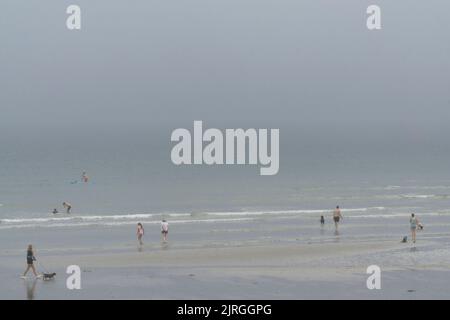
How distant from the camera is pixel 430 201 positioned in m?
58.8

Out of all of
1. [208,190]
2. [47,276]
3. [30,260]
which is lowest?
[47,276]

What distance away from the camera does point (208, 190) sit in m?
74.4

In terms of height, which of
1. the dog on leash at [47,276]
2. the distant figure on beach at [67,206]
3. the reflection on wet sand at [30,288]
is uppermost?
the distant figure on beach at [67,206]

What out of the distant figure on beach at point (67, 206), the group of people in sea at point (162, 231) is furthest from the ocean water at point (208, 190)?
the group of people in sea at point (162, 231)

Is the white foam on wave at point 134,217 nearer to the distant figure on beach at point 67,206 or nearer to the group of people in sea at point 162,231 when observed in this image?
the distant figure on beach at point 67,206

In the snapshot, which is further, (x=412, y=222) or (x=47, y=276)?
(x=412, y=222)

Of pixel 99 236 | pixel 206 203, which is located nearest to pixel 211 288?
pixel 99 236

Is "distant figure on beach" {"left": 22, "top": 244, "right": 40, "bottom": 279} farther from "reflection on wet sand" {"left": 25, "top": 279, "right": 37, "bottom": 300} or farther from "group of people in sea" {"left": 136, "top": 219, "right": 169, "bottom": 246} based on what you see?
"group of people in sea" {"left": 136, "top": 219, "right": 169, "bottom": 246}

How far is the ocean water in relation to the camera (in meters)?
50.4

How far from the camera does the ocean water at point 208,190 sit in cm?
5038

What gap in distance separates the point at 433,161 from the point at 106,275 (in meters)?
108

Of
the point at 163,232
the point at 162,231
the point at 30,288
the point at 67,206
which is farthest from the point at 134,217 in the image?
the point at 30,288

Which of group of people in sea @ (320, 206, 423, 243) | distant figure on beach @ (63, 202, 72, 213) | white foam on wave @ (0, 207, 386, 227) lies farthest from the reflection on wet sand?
distant figure on beach @ (63, 202, 72, 213)

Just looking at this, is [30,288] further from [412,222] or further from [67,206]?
[67,206]
